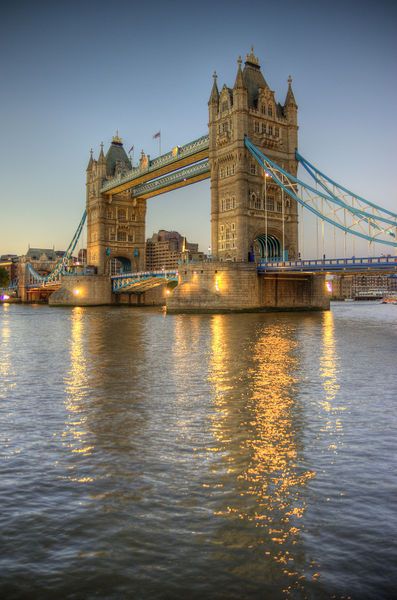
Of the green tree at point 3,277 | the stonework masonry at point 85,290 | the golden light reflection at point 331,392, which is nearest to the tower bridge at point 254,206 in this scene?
the stonework masonry at point 85,290

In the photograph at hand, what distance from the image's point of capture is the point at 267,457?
309 inches

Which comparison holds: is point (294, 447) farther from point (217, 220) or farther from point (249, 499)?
point (217, 220)

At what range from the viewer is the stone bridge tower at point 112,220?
90750 millimetres

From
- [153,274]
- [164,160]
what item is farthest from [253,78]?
[153,274]

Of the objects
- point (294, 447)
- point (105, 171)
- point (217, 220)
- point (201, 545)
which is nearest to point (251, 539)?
point (201, 545)

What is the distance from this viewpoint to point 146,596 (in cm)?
435

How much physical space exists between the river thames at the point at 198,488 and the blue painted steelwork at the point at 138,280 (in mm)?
56841

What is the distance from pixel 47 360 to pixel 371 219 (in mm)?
42001

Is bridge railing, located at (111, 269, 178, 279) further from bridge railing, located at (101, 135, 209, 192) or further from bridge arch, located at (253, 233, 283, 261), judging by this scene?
bridge railing, located at (101, 135, 209, 192)

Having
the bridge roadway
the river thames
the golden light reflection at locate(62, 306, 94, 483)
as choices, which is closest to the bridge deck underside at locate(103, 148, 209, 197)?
the bridge roadway

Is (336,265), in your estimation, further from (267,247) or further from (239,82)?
(239,82)

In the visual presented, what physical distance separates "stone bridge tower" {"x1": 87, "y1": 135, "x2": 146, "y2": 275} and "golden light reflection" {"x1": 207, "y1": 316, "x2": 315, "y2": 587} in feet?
255

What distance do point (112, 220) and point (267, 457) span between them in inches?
3442

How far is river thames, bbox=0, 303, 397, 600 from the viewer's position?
4652mm
